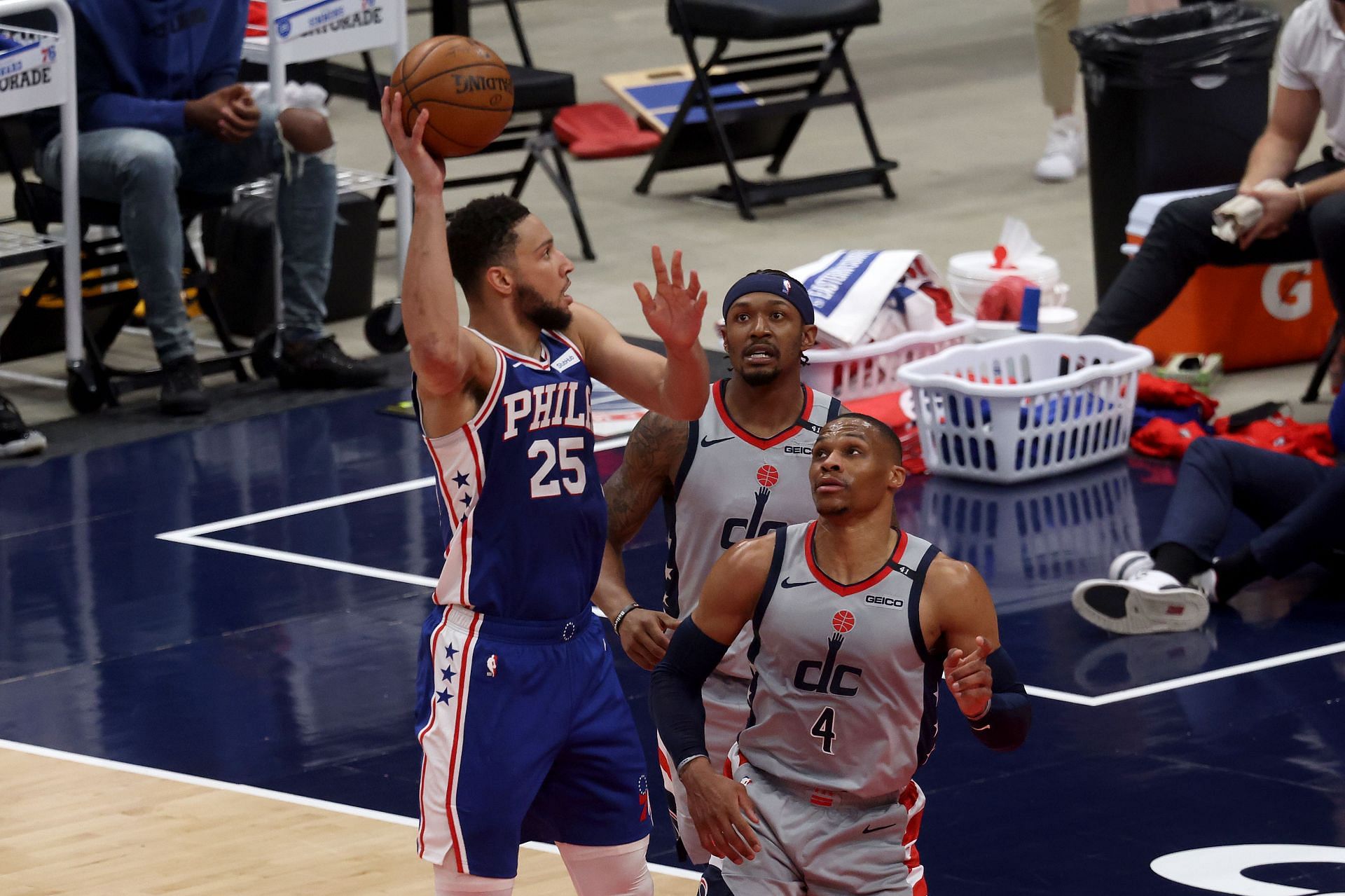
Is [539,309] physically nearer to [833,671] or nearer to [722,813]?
[833,671]

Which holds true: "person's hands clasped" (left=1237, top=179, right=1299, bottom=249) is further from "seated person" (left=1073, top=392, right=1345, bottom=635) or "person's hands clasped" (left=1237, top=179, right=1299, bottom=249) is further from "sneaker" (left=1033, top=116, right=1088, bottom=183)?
"sneaker" (left=1033, top=116, right=1088, bottom=183)

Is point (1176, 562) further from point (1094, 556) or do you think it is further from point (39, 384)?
point (39, 384)

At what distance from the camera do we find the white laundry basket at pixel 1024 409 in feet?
25.0

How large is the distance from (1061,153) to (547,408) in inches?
343

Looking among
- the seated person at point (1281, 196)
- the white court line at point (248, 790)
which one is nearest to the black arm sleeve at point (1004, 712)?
→ the white court line at point (248, 790)

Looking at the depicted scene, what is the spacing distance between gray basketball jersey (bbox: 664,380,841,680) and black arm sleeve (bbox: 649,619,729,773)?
0.51m

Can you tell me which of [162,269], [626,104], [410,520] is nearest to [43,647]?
[410,520]

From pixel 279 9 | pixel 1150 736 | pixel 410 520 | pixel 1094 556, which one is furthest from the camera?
pixel 279 9

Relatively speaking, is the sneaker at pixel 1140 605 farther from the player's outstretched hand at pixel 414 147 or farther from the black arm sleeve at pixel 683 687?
the player's outstretched hand at pixel 414 147

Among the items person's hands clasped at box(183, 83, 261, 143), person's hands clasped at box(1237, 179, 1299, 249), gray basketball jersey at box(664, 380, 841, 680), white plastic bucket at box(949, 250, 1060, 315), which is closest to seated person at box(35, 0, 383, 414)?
A: person's hands clasped at box(183, 83, 261, 143)

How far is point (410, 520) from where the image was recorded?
766cm

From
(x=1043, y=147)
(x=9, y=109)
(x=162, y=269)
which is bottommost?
(x=1043, y=147)

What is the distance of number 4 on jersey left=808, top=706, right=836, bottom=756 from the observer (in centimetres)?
383

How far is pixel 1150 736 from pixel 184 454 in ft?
13.5
